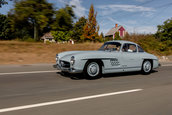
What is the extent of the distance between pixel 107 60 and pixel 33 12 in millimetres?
10946

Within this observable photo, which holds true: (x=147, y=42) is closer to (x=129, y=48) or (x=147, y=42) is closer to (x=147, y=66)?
(x=147, y=66)

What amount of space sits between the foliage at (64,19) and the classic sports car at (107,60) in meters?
8.72

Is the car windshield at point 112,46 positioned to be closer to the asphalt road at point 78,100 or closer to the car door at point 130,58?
the car door at point 130,58

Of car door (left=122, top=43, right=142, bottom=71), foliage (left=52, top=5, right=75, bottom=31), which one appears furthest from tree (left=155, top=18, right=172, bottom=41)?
car door (left=122, top=43, right=142, bottom=71)

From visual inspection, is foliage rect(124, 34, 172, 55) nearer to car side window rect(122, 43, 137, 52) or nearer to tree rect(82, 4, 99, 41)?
car side window rect(122, 43, 137, 52)

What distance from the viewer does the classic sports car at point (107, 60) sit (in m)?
6.30

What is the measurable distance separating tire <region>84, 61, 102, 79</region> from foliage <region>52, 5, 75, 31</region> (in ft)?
33.0

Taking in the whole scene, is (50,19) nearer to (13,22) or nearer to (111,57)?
(13,22)

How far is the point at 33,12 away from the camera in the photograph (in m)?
15.5

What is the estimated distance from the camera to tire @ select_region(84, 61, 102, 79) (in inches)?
254

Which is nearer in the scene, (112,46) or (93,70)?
(93,70)

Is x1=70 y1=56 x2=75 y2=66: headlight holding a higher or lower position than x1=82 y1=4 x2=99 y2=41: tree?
lower

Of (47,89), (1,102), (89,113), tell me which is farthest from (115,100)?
(1,102)

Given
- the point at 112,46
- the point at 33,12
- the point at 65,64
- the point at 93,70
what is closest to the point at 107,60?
the point at 93,70
